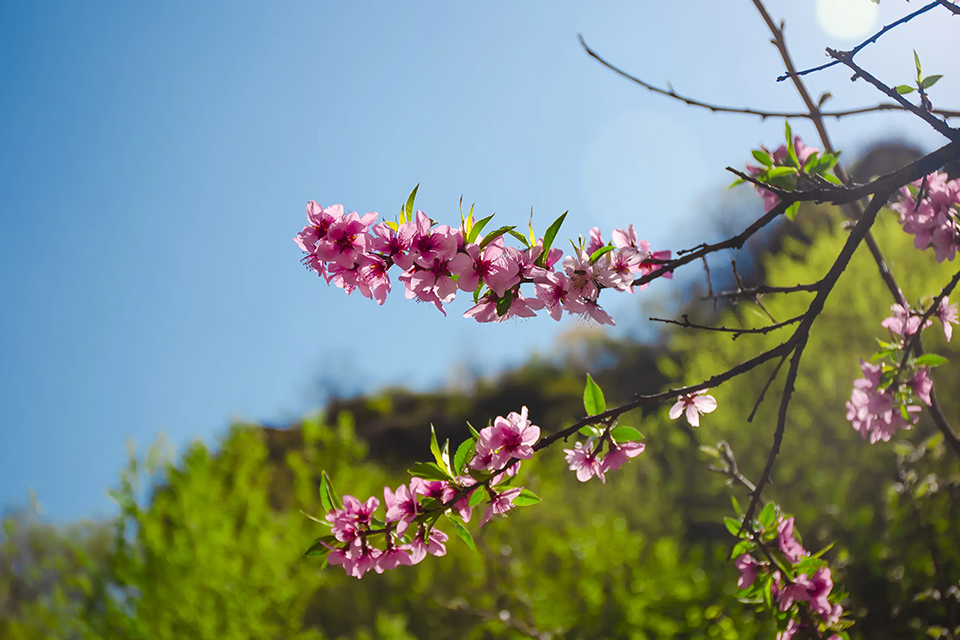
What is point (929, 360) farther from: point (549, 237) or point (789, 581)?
point (549, 237)

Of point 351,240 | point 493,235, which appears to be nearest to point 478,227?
point 493,235

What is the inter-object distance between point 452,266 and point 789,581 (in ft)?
3.54

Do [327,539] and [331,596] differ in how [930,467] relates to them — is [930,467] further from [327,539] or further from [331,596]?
[331,596]

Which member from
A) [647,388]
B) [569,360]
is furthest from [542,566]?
[569,360]

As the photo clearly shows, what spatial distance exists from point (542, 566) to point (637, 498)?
0.98 metres

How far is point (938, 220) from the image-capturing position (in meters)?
1.42

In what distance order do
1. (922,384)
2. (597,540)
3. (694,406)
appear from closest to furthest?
(694,406) < (922,384) < (597,540)

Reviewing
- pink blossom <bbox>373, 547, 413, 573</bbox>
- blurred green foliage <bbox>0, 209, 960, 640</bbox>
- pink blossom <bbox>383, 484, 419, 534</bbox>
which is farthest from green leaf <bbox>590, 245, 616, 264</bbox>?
blurred green foliage <bbox>0, 209, 960, 640</bbox>

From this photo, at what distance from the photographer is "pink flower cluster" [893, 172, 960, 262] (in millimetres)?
1415

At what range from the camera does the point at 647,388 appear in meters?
9.55

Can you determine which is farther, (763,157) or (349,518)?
(763,157)

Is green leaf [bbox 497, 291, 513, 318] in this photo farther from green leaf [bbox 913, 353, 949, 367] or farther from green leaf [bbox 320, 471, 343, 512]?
green leaf [bbox 913, 353, 949, 367]

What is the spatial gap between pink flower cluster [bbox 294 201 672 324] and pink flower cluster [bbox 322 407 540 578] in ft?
0.73

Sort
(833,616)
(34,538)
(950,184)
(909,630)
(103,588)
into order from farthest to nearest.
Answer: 1. (34,538)
2. (103,588)
3. (909,630)
4. (833,616)
5. (950,184)
